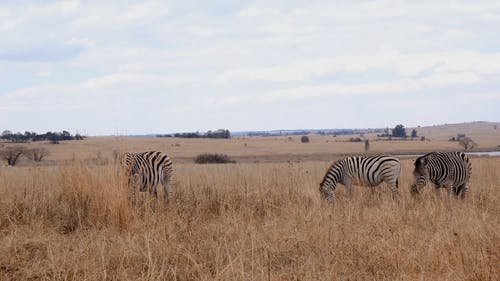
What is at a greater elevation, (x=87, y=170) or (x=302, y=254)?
(x=87, y=170)

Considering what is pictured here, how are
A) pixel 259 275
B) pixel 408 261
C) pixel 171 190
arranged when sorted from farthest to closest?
pixel 171 190, pixel 408 261, pixel 259 275

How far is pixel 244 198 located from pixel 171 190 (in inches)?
99.0

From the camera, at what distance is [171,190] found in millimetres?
12594

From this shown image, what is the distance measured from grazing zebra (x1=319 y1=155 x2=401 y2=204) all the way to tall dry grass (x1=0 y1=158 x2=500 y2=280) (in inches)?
107

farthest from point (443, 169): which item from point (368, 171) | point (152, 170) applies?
point (152, 170)

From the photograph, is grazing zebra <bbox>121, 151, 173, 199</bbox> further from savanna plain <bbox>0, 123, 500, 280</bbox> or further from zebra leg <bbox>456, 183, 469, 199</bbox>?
zebra leg <bbox>456, 183, 469, 199</bbox>

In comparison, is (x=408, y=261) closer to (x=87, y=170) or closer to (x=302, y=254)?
(x=302, y=254)

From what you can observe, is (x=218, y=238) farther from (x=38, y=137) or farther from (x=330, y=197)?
(x=38, y=137)

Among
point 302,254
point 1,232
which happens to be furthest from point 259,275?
point 1,232

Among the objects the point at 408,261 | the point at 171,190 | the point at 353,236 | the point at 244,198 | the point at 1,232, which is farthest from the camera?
the point at 171,190

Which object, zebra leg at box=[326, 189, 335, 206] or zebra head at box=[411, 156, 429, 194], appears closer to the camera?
zebra leg at box=[326, 189, 335, 206]

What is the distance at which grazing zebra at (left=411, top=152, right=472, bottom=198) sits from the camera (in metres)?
12.5

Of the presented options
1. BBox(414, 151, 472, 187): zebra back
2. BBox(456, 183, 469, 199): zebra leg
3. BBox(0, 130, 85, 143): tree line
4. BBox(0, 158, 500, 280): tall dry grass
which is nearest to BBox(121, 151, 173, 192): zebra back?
BBox(0, 158, 500, 280): tall dry grass

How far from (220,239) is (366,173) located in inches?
279
